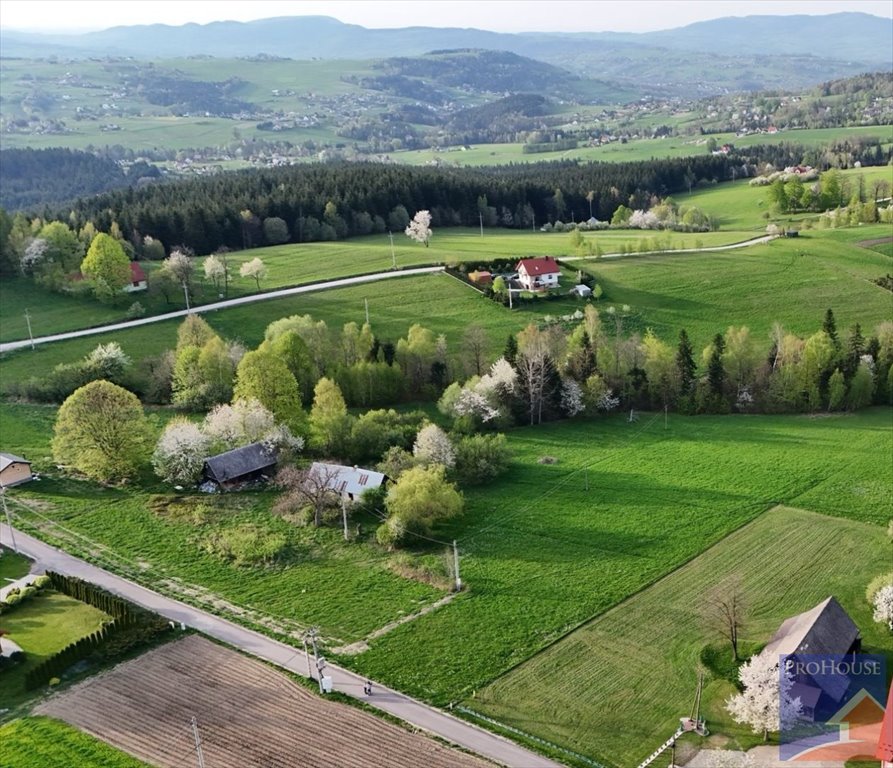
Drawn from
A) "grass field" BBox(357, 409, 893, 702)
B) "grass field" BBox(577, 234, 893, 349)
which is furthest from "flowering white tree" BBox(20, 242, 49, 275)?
"grass field" BBox(357, 409, 893, 702)

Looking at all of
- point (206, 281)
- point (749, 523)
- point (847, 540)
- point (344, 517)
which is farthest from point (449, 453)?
point (206, 281)

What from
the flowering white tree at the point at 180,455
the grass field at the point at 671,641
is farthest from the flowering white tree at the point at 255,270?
the grass field at the point at 671,641

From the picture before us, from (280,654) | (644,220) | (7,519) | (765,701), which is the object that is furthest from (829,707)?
(644,220)

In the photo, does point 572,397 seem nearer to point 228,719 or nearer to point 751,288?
point 751,288

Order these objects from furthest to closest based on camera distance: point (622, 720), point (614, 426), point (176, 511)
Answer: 1. point (614, 426)
2. point (176, 511)
3. point (622, 720)

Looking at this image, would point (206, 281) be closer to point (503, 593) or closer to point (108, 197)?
point (108, 197)

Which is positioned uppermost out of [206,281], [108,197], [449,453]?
[108,197]
